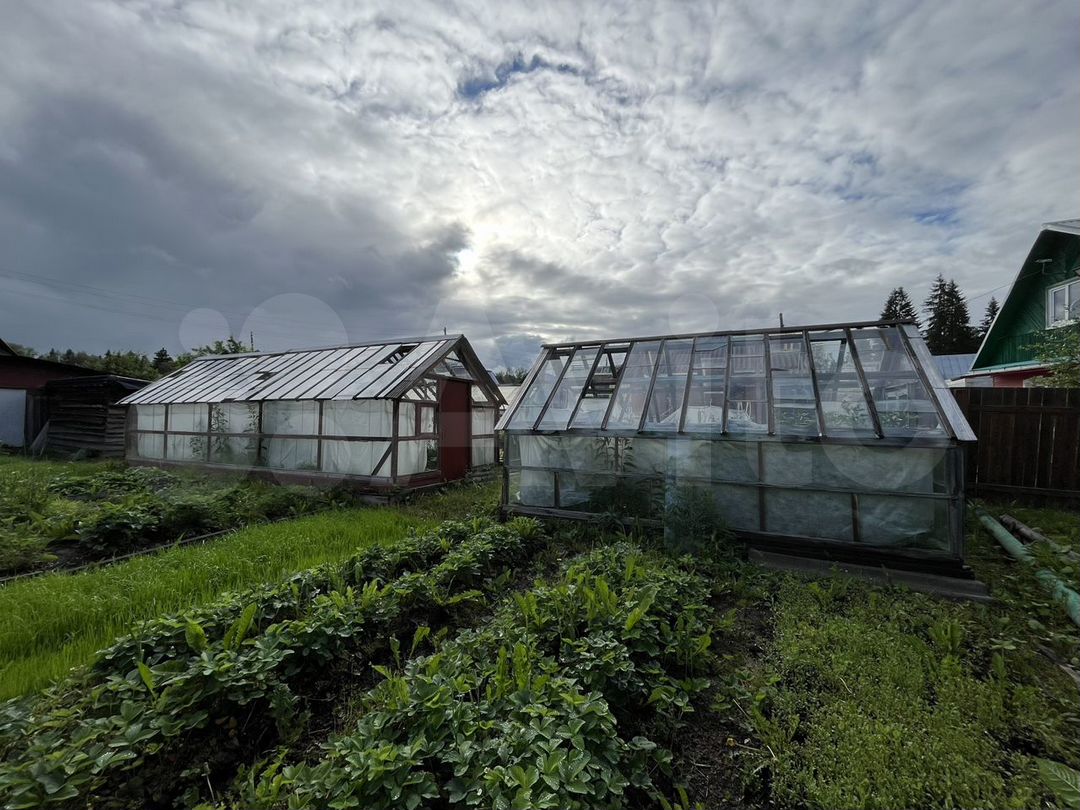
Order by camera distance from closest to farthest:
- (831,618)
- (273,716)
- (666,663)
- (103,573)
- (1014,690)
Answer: (273,716) < (1014,690) < (666,663) < (831,618) < (103,573)

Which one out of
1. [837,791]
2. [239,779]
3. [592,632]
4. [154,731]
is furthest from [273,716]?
[837,791]

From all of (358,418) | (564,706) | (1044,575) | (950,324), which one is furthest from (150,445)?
(950,324)

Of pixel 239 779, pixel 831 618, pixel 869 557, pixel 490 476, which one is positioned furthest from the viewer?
pixel 490 476

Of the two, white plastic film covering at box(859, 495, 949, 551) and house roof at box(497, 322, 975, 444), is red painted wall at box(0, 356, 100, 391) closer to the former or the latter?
house roof at box(497, 322, 975, 444)

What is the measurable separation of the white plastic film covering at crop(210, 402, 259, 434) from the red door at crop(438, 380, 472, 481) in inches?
193

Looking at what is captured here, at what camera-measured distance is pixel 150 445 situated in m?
13.6

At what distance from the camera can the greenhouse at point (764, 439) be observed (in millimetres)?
5488

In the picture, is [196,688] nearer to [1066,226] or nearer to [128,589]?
[128,589]

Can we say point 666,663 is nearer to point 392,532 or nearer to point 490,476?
point 392,532

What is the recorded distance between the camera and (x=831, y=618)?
413cm

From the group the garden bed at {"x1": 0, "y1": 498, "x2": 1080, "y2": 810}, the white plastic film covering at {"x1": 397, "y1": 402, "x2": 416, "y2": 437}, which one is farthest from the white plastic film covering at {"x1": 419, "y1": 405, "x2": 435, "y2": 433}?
the garden bed at {"x1": 0, "y1": 498, "x2": 1080, "y2": 810}

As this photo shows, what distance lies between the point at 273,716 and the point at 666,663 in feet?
9.42

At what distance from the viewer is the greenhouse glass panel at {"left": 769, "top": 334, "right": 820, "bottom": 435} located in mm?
6133

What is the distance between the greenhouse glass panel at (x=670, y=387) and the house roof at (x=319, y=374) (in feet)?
18.4
